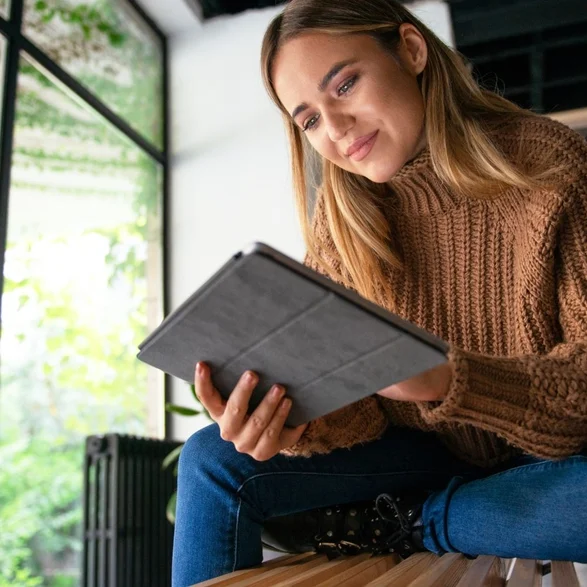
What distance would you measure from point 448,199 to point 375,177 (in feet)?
0.42

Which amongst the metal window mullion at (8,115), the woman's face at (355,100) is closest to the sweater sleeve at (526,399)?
the woman's face at (355,100)

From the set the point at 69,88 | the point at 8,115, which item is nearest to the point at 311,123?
the point at 8,115

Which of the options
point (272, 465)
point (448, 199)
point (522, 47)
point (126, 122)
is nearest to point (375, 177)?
point (448, 199)

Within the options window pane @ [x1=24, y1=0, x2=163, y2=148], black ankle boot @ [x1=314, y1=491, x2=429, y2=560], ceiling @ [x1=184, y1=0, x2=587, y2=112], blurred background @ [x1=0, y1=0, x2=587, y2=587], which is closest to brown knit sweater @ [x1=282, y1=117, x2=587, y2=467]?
black ankle boot @ [x1=314, y1=491, x2=429, y2=560]

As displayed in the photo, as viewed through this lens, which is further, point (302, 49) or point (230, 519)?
point (302, 49)

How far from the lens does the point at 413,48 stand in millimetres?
1197

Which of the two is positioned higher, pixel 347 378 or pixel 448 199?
pixel 448 199

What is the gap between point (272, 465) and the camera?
3.28 ft

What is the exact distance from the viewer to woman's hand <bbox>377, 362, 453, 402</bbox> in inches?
29.3

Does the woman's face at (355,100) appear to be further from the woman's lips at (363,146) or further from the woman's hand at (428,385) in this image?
the woman's hand at (428,385)

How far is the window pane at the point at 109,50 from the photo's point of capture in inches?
97.3

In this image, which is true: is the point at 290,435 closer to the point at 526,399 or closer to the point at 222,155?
the point at 526,399

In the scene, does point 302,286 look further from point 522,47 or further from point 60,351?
point 522,47

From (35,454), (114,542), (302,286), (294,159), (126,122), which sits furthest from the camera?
(126,122)
